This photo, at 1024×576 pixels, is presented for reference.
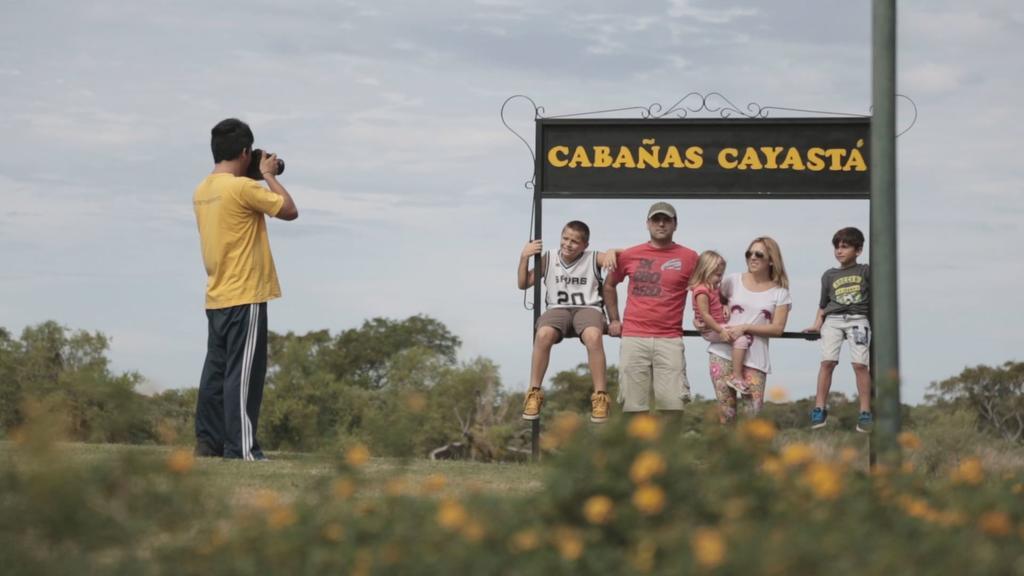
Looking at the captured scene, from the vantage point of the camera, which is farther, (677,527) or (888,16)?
(888,16)

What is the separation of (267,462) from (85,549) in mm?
5597

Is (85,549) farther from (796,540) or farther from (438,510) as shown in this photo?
(796,540)

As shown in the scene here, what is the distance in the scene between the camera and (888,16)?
25.5 ft

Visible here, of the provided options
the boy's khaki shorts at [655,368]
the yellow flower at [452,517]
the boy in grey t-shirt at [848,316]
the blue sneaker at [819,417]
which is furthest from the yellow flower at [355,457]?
the blue sneaker at [819,417]

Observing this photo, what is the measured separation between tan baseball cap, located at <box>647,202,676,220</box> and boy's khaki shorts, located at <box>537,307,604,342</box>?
96 centimetres

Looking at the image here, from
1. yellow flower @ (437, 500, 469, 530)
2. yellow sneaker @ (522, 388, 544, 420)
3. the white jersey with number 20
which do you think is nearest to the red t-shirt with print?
the white jersey with number 20

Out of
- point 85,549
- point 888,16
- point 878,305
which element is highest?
point 888,16

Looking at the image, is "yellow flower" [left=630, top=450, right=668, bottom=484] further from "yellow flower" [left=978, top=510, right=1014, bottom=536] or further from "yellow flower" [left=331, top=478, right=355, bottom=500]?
"yellow flower" [left=978, top=510, right=1014, bottom=536]

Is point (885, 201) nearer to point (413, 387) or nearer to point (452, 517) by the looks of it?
point (452, 517)

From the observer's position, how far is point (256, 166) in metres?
11.0

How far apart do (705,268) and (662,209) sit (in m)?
0.63

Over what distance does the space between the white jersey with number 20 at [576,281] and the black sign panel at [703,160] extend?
88 centimetres

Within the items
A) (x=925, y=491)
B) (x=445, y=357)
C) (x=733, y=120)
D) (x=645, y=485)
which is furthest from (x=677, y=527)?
(x=445, y=357)

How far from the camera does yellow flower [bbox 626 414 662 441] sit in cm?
500
